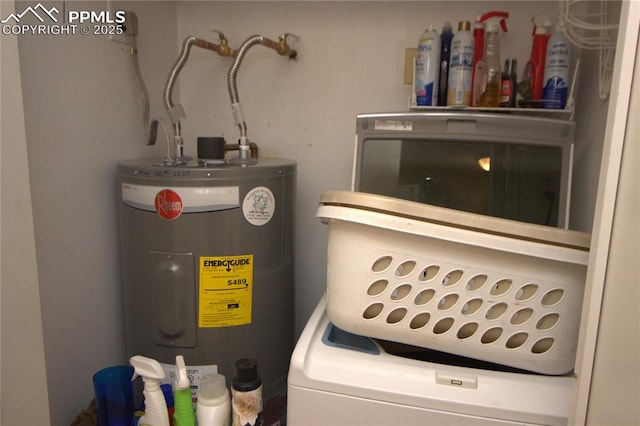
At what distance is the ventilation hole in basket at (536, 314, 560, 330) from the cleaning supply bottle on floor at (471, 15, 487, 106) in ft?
2.32

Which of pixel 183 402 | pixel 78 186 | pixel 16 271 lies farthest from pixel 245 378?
pixel 78 186

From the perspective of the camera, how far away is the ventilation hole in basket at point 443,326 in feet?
2.49

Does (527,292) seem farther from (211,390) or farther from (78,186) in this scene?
(78,186)

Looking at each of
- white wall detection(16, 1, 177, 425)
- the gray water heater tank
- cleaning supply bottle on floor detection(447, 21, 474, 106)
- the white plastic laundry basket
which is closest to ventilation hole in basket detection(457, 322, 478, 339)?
the white plastic laundry basket

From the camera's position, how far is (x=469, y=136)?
3.73 ft

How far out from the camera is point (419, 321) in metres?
0.77

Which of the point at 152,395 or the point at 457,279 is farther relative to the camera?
the point at 152,395

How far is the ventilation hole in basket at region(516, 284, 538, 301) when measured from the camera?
723 millimetres

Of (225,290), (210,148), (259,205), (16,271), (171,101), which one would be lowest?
(225,290)

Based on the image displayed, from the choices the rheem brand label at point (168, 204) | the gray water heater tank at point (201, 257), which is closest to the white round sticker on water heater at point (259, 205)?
the gray water heater tank at point (201, 257)

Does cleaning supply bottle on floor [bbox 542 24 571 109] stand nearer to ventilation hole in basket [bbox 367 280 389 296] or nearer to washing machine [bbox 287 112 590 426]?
washing machine [bbox 287 112 590 426]

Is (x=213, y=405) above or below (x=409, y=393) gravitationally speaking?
below

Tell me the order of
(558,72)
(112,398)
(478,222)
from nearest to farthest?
(478,222)
(112,398)
(558,72)

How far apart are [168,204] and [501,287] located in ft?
2.53
